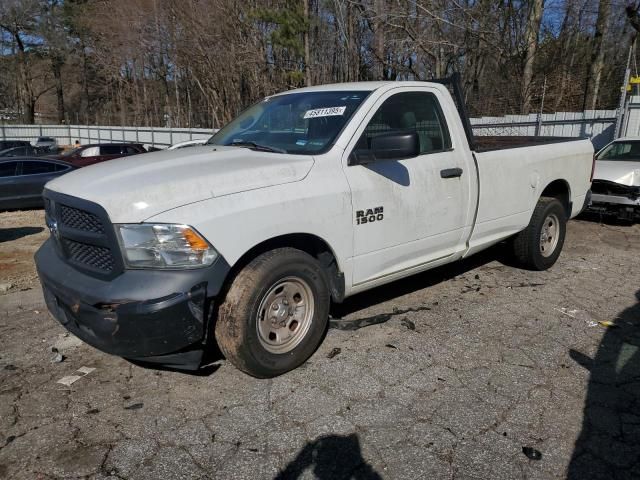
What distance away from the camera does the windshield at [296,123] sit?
3707 millimetres

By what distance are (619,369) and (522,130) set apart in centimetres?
1169

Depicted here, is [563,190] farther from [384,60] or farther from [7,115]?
[7,115]

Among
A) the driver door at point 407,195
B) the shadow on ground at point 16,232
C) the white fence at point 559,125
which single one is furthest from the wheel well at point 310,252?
the white fence at point 559,125

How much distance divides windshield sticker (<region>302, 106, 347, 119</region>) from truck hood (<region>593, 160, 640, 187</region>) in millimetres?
6232

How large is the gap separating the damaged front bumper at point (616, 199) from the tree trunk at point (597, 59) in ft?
20.0

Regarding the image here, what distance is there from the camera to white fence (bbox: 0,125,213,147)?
26.6 meters

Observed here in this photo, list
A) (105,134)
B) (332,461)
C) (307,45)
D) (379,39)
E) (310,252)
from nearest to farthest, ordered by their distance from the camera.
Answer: (332,461), (310,252), (307,45), (379,39), (105,134)

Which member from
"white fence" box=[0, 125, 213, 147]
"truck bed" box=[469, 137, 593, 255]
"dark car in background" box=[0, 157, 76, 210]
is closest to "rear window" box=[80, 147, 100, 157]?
"white fence" box=[0, 125, 213, 147]

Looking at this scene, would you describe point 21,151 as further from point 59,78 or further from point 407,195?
point 59,78

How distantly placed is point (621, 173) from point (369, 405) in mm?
7242

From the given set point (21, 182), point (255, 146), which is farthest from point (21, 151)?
point (255, 146)

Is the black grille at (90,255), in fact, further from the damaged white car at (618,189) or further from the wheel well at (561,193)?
the damaged white car at (618,189)

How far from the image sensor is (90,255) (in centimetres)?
304

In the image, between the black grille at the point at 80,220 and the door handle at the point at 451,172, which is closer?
the black grille at the point at 80,220
